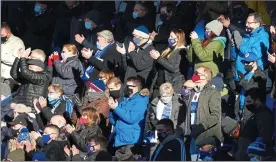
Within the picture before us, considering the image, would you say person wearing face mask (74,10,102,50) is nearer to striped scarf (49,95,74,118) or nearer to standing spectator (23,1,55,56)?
standing spectator (23,1,55,56)

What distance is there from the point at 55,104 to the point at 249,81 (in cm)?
311

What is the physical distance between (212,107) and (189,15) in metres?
3.03

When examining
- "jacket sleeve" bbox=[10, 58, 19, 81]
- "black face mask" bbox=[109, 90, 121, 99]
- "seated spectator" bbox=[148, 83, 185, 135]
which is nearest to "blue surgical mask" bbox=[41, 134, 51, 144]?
"black face mask" bbox=[109, 90, 121, 99]

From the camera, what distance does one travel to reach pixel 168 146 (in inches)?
629

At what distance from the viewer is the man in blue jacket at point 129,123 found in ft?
56.0

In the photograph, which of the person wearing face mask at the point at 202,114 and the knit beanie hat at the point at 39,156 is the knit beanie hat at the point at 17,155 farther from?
the person wearing face mask at the point at 202,114

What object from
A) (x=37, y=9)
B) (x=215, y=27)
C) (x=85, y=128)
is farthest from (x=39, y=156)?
(x=37, y=9)

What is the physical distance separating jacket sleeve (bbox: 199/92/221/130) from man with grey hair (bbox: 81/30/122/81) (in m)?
2.64

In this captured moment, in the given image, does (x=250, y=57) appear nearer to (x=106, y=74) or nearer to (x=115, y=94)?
(x=115, y=94)

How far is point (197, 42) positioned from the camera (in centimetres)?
1752

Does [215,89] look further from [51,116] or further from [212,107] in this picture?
[51,116]

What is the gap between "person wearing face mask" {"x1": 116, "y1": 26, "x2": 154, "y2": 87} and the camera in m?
18.2

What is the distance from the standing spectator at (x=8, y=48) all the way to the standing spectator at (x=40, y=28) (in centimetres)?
58

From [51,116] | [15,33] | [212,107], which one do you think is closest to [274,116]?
[212,107]
